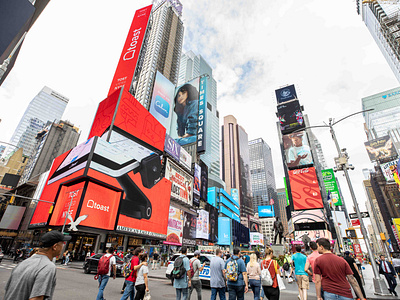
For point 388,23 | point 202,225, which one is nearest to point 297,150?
point 202,225

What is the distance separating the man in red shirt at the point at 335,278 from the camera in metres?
3.56

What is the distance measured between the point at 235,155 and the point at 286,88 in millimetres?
105514

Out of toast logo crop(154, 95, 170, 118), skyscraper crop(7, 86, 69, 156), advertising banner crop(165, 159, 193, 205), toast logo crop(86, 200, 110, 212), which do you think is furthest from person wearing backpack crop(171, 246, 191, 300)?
skyscraper crop(7, 86, 69, 156)

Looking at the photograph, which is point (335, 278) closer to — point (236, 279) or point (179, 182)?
point (236, 279)

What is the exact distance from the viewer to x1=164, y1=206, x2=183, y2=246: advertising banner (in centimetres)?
3988

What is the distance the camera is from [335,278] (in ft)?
12.0

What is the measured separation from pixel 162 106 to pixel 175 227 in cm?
3190

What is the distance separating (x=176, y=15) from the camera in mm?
103875

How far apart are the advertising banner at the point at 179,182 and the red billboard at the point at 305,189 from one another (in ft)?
83.9

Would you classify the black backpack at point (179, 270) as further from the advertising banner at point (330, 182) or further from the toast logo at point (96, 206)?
the advertising banner at point (330, 182)

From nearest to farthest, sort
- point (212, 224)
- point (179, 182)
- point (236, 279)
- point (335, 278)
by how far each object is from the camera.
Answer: point (335, 278), point (236, 279), point (179, 182), point (212, 224)

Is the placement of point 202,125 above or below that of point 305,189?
above

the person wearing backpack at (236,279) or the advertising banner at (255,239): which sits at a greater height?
the advertising banner at (255,239)

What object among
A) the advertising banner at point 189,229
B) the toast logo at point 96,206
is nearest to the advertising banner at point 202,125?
the advertising banner at point 189,229
